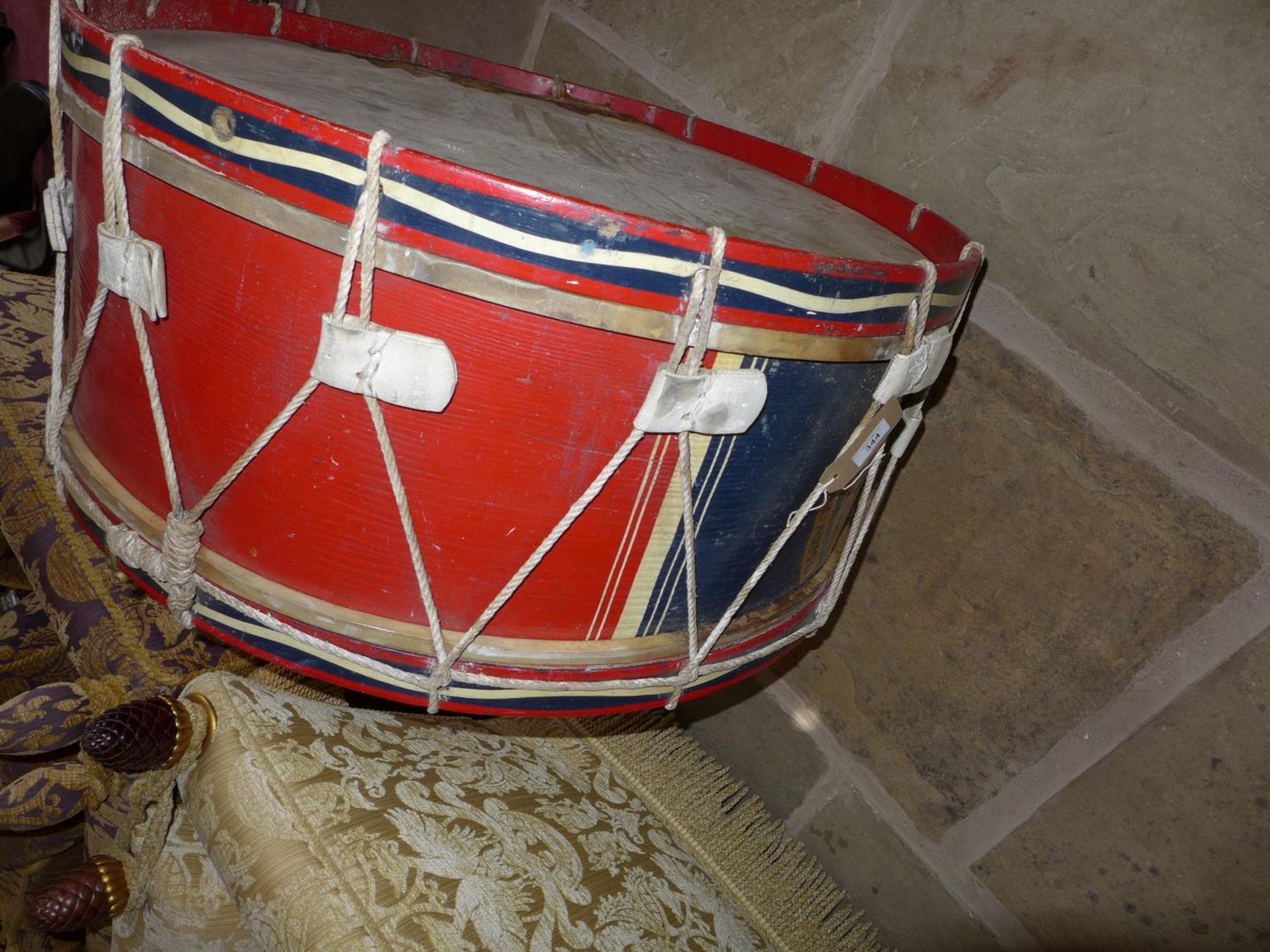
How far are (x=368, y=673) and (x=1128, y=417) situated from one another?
0.92 m

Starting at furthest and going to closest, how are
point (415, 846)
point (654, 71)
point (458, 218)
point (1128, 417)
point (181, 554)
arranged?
1. point (654, 71)
2. point (1128, 417)
3. point (415, 846)
4. point (181, 554)
5. point (458, 218)

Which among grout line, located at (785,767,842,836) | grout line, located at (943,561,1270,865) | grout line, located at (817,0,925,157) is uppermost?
grout line, located at (817,0,925,157)

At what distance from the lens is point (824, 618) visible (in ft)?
3.10

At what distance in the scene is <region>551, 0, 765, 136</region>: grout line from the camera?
1289mm

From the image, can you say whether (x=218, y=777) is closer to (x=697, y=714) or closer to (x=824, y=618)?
(x=824, y=618)

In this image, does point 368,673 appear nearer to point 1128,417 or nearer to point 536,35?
point 1128,417

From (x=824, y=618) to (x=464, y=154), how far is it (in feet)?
2.03

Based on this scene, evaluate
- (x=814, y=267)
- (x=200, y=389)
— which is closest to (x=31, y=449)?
(x=200, y=389)

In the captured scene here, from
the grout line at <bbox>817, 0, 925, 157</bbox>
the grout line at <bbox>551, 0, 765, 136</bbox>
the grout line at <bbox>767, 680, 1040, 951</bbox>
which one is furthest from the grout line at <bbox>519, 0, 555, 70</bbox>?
the grout line at <bbox>767, 680, 1040, 951</bbox>

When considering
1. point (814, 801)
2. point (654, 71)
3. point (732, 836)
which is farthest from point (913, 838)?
point (654, 71)

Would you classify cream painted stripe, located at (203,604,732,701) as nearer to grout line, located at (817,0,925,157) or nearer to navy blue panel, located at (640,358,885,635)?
navy blue panel, located at (640,358,885,635)

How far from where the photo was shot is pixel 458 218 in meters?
0.53

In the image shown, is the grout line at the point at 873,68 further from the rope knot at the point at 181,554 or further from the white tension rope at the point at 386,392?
the rope knot at the point at 181,554

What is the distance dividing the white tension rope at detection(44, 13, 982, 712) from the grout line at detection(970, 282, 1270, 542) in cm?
29
